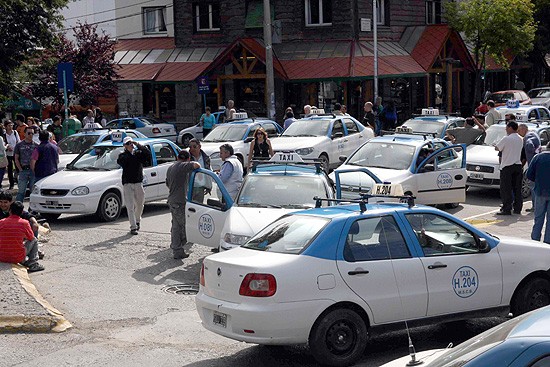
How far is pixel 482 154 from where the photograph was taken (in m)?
21.3

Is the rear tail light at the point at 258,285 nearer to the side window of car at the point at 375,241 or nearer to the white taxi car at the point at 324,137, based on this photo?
the side window of car at the point at 375,241

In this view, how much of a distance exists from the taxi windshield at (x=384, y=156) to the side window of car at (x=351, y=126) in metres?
6.24

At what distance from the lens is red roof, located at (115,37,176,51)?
1783 inches

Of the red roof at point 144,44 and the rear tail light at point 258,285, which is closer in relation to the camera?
the rear tail light at point 258,285

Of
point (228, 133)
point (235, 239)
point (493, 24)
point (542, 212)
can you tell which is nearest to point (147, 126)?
point (228, 133)

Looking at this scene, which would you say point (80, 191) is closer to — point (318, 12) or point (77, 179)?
point (77, 179)

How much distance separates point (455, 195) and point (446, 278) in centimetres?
990

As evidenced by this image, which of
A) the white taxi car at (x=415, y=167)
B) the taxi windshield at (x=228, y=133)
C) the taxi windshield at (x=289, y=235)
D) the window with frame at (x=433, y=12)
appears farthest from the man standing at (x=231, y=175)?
the window with frame at (x=433, y=12)

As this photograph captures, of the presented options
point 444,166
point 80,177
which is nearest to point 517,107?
point 444,166

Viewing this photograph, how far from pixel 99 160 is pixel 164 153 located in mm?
1576

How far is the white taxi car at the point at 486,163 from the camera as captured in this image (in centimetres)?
2070

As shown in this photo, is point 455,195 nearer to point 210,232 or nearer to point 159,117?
point 210,232

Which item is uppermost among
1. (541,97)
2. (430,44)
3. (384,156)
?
(430,44)

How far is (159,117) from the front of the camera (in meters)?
43.9
